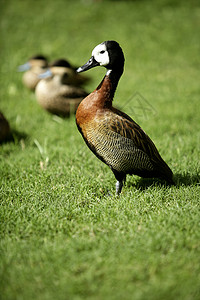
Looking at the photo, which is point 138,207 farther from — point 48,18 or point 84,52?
point 48,18

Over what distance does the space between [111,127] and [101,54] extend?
0.64 metres

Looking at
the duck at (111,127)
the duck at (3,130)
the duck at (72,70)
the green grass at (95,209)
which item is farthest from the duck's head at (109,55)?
the duck at (72,70)

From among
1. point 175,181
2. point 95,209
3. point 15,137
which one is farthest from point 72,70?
point 95,209

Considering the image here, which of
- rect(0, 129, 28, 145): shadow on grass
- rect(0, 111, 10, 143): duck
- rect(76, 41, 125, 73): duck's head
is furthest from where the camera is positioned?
rect(0, 129, 28, 145): shadow on grass

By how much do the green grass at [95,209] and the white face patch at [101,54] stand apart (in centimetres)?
122

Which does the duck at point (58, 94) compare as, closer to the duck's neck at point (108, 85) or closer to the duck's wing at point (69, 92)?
the duck's wing at point (69, 92)

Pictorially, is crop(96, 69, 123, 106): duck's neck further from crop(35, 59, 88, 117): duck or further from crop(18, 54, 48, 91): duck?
crop(18, 54, 48, 91): duck

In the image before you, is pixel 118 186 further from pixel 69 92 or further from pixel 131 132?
pixel 69 92

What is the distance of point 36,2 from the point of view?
11055mm

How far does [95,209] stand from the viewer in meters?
2.40

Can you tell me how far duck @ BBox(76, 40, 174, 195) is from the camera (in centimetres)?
235

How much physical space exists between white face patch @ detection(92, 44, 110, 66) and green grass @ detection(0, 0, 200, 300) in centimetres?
122

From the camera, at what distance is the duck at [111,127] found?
7.71 ft

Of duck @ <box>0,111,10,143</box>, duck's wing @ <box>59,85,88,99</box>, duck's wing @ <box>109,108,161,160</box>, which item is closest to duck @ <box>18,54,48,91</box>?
duck's wing @ <box>59,85,88,99</box>
